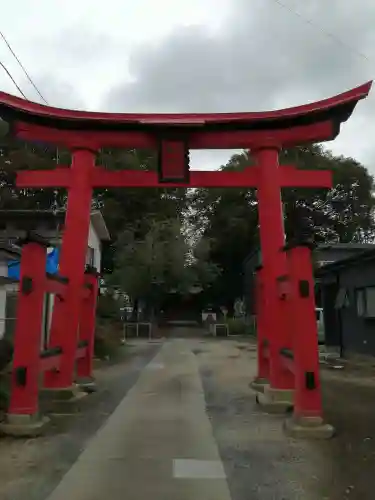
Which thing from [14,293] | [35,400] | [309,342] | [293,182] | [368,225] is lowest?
[35,400]

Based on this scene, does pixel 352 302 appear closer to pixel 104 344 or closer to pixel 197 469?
pixel 104 344

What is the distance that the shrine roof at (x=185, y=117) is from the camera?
909 centimetres

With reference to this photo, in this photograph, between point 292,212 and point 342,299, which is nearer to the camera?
point 342,299

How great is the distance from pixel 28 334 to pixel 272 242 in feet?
15.3

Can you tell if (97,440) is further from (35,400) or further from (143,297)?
(143,297)

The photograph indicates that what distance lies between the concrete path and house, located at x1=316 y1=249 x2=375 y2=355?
27.8ft

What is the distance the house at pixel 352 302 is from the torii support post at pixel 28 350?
35.3 feet

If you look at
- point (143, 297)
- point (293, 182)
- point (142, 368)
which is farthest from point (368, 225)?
point (293, 182)

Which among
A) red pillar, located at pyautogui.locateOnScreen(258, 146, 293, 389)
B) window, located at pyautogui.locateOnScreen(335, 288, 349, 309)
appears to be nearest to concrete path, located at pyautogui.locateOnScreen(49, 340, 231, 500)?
red pillar, located at pyautogui.locateOnScreen(258, 146, 293, 389)

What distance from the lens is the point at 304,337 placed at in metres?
6.86

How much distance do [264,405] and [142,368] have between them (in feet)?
23.5

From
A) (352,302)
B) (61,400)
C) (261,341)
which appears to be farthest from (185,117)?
(352,302)

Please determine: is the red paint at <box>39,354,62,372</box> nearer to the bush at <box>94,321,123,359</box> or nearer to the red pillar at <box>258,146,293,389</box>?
the red pillar at <box>258,146,293,389</box>

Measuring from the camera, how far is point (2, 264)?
13977 millimetres
